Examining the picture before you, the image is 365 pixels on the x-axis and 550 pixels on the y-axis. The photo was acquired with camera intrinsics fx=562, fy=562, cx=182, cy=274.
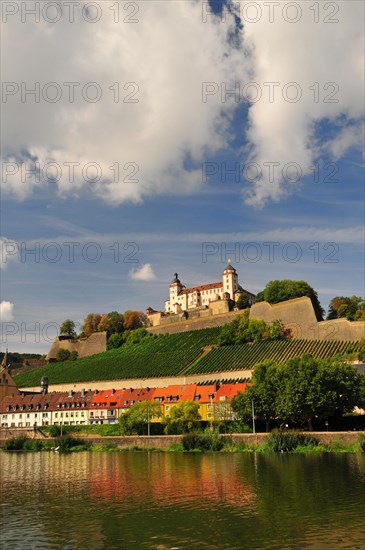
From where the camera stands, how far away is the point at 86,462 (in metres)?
52.8

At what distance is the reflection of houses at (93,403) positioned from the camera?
76.8 m

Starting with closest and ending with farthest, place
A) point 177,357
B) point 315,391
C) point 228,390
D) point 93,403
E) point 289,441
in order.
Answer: point 289,441 → point 315,391 → point 228,390 → point 93,403 → point 177,357

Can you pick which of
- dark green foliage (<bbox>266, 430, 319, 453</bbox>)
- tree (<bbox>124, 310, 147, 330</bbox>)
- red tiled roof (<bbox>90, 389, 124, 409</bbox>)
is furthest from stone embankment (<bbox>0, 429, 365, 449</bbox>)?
tree (<bbox>124, 310, 147, 330</bbox>)

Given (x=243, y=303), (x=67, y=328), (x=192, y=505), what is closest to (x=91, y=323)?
(x=67, y=328)

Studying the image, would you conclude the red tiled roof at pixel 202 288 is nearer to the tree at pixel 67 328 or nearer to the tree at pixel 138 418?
the tree at pixel 67 328

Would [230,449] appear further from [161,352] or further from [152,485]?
[161,352]

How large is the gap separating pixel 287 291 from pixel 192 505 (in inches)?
3492

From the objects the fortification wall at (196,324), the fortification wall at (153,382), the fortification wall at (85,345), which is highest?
the fortification wall at (196,324)

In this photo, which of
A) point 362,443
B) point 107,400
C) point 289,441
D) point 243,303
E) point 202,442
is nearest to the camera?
point 362,443

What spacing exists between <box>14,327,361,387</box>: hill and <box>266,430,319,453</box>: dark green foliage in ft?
99.6

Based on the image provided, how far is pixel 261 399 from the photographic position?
5994 cm

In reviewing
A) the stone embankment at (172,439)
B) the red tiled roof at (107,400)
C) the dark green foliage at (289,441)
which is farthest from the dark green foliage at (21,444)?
the dark green foliage at (289,441)

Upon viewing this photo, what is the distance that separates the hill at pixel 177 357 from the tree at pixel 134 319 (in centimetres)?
1769

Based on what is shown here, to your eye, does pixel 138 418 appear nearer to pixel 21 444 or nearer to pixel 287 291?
pixel 21 444
